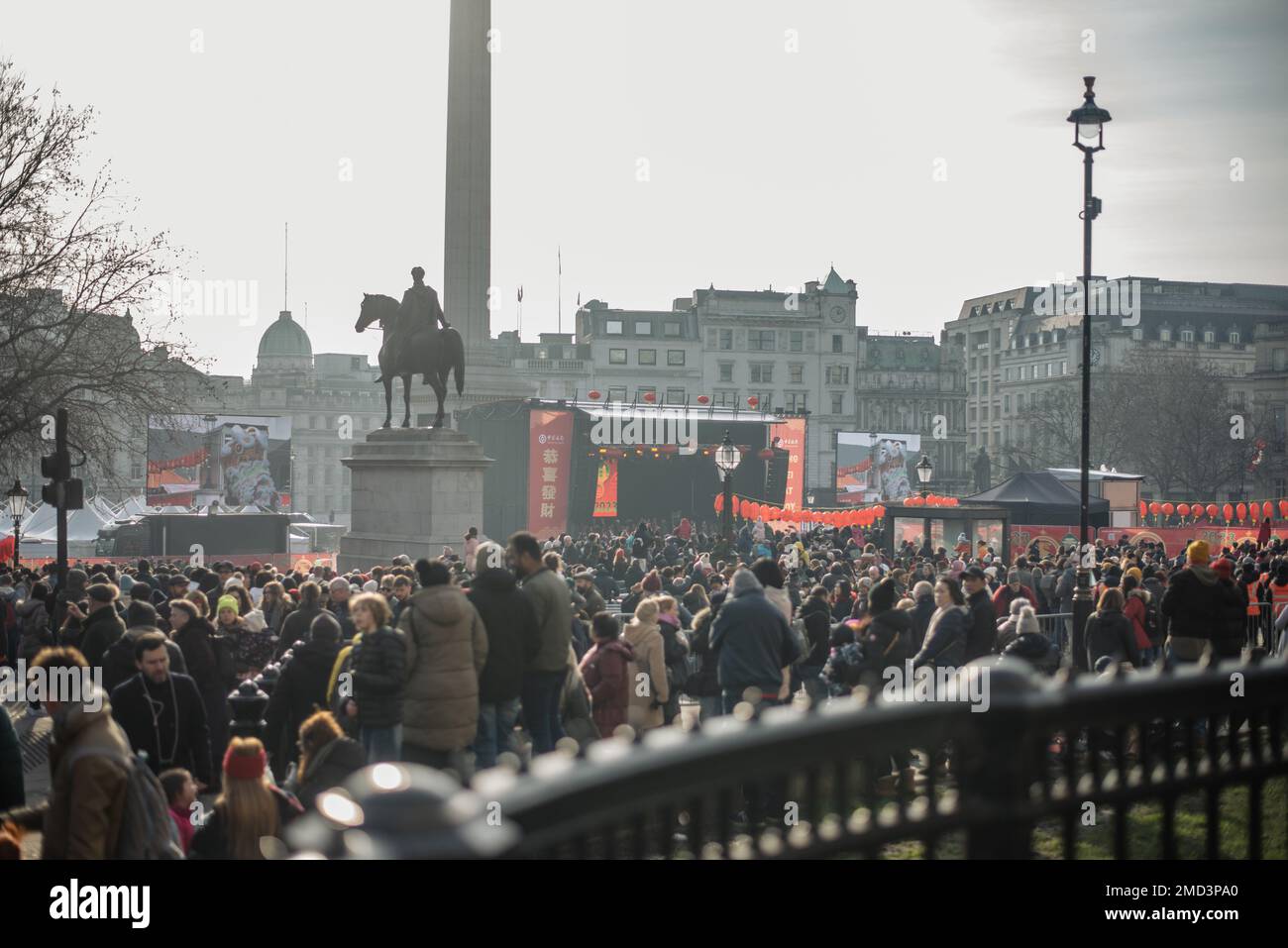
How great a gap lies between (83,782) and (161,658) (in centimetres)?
287

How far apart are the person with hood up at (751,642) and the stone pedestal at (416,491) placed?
1576cm

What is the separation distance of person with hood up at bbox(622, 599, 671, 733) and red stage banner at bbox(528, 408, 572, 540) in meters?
34.2

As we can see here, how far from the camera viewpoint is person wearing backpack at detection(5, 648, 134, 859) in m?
5.55

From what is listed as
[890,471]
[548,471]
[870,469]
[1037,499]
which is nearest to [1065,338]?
[890,471]

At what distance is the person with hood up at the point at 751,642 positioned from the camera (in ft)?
35.4

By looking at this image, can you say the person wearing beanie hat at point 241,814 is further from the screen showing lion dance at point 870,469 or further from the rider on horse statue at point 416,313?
the screen showing lion dance at point 870,469

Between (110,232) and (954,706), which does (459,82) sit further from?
(954,706)

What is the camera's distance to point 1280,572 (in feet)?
59.1

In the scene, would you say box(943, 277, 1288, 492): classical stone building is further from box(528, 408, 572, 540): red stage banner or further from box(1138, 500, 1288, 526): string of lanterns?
box(528, 408, 572, 540): red stage banner

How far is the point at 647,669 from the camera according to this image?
38.0ft

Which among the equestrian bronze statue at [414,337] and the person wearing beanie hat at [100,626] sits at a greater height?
the equestrian bronze statue at [414,337]

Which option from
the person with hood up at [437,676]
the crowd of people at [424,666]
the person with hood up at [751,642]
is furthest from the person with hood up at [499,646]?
the person with hood up at [751,642]

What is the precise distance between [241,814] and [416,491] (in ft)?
67.6

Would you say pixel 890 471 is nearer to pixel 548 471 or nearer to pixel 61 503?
pixel 548 471
